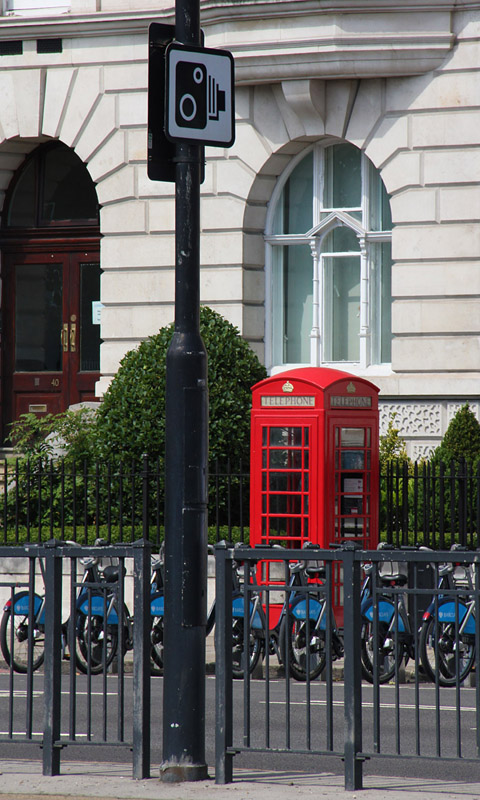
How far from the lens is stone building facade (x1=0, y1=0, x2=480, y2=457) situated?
17.5 meters

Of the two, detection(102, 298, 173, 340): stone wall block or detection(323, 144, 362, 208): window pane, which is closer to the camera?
detection(323, 144, 362, 208): window pane

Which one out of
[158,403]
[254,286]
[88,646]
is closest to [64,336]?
[254,286]

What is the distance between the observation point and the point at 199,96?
7035mm

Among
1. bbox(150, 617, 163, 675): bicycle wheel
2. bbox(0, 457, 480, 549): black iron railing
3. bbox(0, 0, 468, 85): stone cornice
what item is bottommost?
bbox(150, 617, 163, 675): bicycle wheel

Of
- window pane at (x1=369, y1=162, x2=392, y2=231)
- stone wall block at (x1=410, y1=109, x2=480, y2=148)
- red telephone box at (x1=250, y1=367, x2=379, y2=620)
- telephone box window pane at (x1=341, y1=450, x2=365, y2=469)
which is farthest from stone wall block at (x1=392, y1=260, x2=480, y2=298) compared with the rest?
telephone box window pane at (x1=341, y1=450, x2=365, y2=469)

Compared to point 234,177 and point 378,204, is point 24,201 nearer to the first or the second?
point 234,177

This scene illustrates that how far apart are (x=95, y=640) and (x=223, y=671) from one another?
4.98ft

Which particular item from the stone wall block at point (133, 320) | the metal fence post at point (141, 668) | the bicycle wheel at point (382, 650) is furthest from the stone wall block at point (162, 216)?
the metal fence post at point (141, 668)

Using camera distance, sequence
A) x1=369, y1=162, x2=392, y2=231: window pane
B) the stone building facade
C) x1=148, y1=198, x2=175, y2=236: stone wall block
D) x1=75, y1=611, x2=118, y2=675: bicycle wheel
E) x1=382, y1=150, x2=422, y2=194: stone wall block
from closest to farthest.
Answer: x1=75, y1=611, x2=118, y2=675: bicycle wheel
the stone building facade
x1=382, y1=150, x2=422, y2=194: stone wall block
x1=369, y1=162, x2=392, y2=231: window pane
x1=148, y1=198, x2=175, y2=236: stone wall block

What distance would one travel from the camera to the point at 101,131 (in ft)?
64.0

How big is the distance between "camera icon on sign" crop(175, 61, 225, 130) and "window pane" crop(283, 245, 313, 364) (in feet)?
39.7

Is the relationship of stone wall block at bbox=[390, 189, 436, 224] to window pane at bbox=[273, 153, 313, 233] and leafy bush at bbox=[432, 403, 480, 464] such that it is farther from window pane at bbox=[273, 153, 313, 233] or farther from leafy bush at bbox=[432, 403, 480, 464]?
leafy bush at bbox=[432, 403, 480, 464]

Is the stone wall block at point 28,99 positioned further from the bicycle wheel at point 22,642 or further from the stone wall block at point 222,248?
the bicycle wheel at point 22,642

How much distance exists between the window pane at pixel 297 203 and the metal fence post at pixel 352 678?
12.8 m
